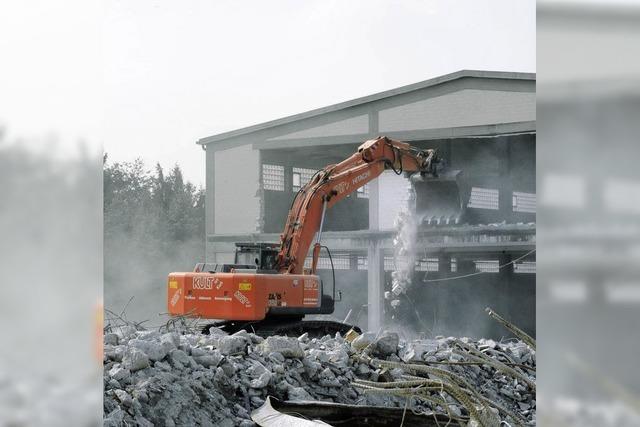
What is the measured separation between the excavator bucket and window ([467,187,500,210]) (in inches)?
40.6

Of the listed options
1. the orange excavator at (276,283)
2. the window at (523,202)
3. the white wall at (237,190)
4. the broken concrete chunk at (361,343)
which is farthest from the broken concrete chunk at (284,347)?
the white wall at (237,190)

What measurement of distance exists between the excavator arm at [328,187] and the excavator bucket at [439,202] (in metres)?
1.64

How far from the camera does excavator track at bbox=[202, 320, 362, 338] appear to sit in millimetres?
10430

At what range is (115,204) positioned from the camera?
2920 cm

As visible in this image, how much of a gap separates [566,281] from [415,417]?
366 cm

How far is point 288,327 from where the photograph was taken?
10.4 meters

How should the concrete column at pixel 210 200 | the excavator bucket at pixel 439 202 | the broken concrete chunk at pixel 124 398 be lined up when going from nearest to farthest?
the broken concrete chunk at pixel 124 398, the excavator bucket at pixel 439 202, the concrete column at pixel 210 200

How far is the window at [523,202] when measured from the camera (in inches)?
614

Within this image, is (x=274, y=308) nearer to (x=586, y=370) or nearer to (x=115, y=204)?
(x=586, y=370)

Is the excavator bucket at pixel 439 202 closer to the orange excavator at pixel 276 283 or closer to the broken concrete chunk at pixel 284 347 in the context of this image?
the orange excavator at pixel 276 283

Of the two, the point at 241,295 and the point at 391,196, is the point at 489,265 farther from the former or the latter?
the point at 241,295

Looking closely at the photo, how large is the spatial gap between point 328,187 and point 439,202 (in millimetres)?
4181

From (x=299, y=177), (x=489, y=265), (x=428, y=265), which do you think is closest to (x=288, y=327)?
(x=428, y=265)

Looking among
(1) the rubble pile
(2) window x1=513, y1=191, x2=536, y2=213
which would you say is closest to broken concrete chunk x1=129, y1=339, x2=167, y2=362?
(1) the rubble pile
